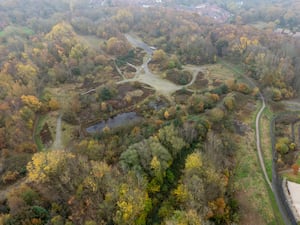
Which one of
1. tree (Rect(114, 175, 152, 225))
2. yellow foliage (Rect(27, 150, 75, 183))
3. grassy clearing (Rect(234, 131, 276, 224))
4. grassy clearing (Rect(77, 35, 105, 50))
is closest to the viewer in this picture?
tree (Rect(114, 175, 152, 225))

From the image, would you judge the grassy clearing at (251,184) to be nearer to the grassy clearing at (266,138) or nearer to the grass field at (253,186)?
the grass field at (253,186)

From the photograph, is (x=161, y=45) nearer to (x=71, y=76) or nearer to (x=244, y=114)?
(x=71, y=76)

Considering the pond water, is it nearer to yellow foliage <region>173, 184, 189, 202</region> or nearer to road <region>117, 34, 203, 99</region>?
road <region>117, 34, 203, 99</region>

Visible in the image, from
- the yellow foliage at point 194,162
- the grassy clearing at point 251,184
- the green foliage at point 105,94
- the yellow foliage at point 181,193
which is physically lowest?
the green foliage at point 105,94

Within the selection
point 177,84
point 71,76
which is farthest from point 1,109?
point 177,84

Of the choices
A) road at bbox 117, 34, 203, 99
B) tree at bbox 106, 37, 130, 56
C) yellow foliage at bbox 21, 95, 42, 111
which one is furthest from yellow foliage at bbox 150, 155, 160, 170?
tree at bbox 106, 37, 130, 56

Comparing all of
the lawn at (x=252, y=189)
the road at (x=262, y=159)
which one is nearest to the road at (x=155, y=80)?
the road at (x=262, y=159)

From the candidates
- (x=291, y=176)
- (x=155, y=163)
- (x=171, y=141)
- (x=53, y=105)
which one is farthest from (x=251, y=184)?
(x=53, y=105)
